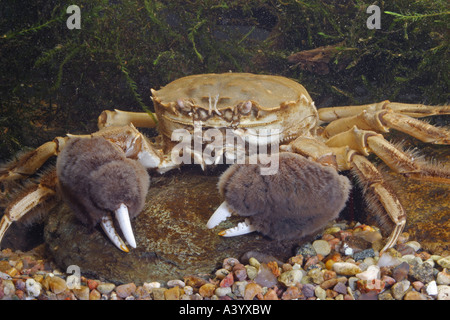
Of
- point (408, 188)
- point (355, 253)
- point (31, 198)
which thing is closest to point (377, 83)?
point (408, 188)

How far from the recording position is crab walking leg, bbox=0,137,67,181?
281cm

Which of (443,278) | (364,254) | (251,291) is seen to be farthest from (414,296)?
(251,291)

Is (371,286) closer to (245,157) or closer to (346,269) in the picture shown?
(346,269)

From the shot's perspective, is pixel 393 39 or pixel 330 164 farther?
pixel 393 39

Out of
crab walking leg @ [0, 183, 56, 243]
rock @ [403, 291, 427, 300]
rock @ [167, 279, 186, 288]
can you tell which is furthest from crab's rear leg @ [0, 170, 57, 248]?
rock @ [403, 291, 427, 300]

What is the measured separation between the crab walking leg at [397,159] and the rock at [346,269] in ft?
2.82

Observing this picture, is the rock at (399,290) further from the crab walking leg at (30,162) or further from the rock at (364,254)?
the crab walking leg at (30,162)

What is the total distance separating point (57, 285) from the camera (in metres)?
1.96

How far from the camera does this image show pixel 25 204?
254 cm

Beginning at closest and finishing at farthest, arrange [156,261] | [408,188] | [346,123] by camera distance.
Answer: [156,261]
[408,188]
[346,123]

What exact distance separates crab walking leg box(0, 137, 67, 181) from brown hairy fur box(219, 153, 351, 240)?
1.53 m

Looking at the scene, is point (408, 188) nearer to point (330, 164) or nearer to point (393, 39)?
point (330, 164)

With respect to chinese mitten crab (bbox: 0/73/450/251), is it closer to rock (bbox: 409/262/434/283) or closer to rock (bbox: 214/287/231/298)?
rock (bbox: 409/262/434/283)

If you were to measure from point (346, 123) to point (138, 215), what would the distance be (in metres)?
1.96
